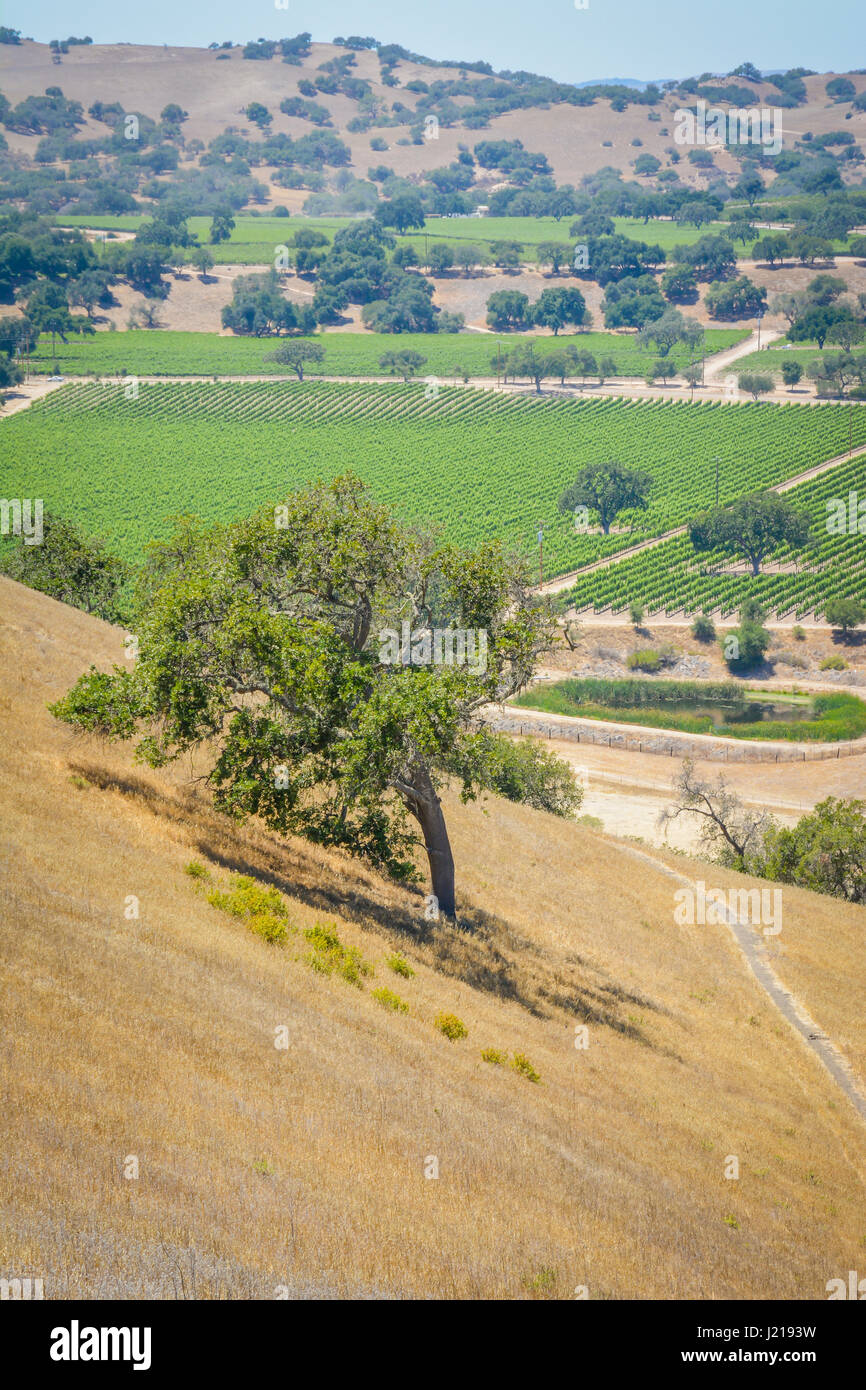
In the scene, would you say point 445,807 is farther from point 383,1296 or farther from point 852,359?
point 852,359

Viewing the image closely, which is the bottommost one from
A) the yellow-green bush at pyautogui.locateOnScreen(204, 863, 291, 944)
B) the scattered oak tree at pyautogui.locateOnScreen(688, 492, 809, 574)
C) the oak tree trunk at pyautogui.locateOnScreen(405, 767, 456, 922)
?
the yellow-green bush at pyautogui.locateOnScreen(204, 863, 291, 944)

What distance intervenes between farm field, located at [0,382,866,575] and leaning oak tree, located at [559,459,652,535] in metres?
2.32

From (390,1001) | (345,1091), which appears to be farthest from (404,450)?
(345,1091)

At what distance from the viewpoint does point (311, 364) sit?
581 feet

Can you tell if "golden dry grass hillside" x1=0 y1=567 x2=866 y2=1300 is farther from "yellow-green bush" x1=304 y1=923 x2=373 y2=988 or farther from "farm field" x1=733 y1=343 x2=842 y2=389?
"farm field" x1=733 y1=343 x2=842 y2=389

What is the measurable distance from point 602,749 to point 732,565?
40.9 metres

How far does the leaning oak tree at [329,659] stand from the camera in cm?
2409

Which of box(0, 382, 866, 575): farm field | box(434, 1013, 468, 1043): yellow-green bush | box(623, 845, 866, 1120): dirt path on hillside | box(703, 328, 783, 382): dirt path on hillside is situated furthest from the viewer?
box(703, 328, 783, 382): dirt path on hillside

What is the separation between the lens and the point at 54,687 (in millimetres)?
32969

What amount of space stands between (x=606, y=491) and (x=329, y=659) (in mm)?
91684

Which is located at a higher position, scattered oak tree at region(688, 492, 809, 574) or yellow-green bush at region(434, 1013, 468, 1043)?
scattered oak tree at region(688, 492, 809, 574)

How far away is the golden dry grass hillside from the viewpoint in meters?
12.3

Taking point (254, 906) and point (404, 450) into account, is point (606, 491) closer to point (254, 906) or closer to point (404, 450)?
point (404, 450)

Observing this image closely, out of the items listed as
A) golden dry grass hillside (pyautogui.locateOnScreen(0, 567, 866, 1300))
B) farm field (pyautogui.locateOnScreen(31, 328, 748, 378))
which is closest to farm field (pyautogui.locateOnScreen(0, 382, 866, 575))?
farm field (pyautogui.locateOnScreen(31, 328, 748, 378))
